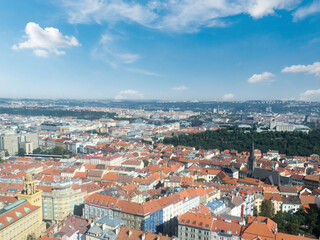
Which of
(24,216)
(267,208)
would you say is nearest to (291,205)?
(267,208)

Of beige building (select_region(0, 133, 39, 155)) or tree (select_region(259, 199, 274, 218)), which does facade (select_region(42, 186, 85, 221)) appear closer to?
tree (select_region(259, 199, 274, 218))

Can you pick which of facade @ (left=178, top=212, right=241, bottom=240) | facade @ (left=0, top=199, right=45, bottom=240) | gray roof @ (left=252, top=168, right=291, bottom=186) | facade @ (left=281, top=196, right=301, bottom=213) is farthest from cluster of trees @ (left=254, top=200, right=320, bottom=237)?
facade @ (left=0, top=199, right=45, bottom=240)

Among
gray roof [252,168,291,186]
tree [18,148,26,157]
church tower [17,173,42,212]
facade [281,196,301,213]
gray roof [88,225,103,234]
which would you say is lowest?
tree [18,148,26,157]

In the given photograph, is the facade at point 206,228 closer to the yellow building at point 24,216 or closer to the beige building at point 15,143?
the yellow building at point 24,216

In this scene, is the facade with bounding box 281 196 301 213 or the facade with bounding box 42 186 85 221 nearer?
the facade with bounding box 42 186 85 221

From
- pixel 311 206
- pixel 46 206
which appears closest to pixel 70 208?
pixel 46 206
